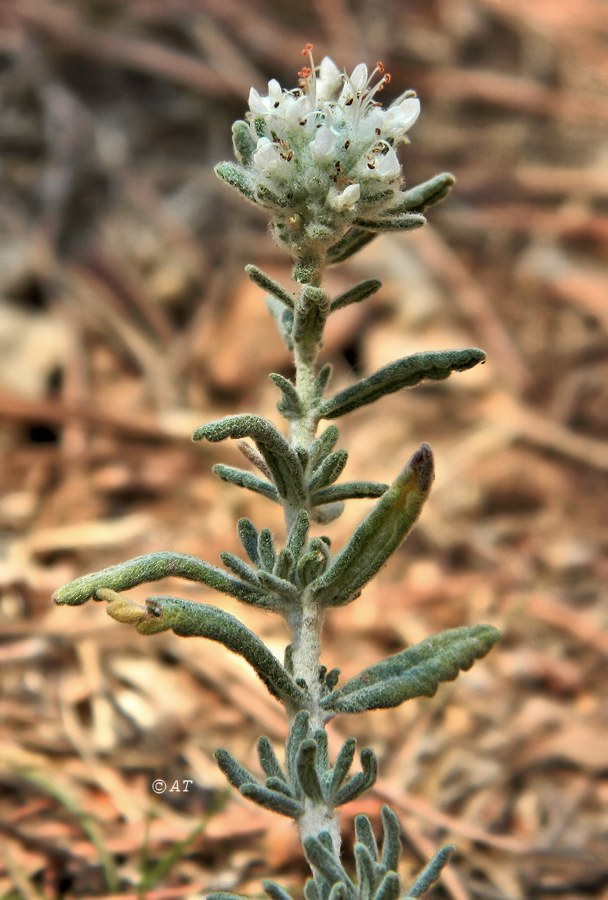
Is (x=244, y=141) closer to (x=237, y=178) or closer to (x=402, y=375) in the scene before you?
(x=237, y=178)

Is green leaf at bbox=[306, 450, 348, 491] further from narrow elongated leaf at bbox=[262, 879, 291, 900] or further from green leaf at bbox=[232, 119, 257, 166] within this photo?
narrow elongated leaf at bbox=[262, 879, 291, 900]

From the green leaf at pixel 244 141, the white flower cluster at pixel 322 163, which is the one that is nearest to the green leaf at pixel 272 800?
the white flower cluster at pixel 322 163

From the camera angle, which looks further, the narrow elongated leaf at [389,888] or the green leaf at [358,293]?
the green leaf at [358,293]

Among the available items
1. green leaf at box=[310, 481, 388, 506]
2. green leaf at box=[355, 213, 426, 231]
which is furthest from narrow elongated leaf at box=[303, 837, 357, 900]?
green leaf at box=[355, 213, 426, 231]

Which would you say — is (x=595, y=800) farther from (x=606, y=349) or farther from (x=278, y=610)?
(x=606, y=349)

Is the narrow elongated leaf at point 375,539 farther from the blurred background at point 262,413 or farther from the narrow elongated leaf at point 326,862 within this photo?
the blurred background at point 262,413

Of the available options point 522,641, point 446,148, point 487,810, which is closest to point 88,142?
point 446,148
